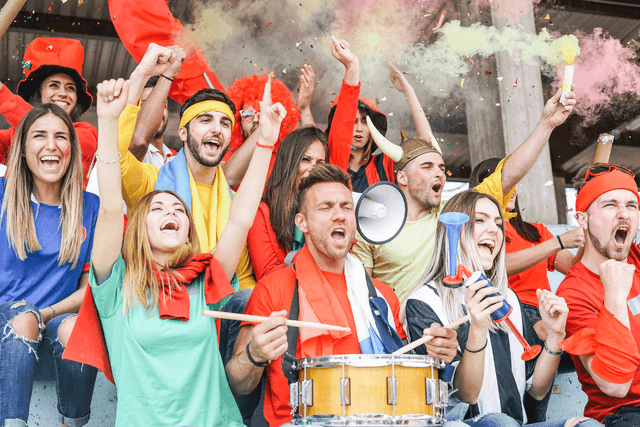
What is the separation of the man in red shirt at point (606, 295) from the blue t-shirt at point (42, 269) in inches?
88.1

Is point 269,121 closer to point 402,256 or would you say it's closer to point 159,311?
point 159,311

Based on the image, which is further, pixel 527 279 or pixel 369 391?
pixel 527 279

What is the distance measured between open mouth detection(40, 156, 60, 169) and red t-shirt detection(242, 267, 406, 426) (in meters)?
1.21

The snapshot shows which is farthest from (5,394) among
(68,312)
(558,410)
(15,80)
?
(15,80)

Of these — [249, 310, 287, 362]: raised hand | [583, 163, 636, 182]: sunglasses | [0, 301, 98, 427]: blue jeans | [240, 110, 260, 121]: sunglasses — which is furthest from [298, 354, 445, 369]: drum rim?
[240, 110, 260, 121]: sunglasses

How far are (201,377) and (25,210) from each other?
4.19 ft

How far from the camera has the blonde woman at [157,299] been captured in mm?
2588

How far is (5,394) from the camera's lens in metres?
2.69

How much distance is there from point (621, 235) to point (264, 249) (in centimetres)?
177

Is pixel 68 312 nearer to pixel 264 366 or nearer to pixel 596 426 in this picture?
pixel 264 366

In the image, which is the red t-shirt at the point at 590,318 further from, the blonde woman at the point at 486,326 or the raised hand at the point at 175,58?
the raised hand at the point at 175,58

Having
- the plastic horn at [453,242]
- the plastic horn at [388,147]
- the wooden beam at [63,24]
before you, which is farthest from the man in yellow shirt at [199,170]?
the wooden beam at [63,24]

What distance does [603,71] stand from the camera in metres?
6.86

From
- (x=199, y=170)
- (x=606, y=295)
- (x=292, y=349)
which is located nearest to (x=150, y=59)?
(x=199, y=170)
